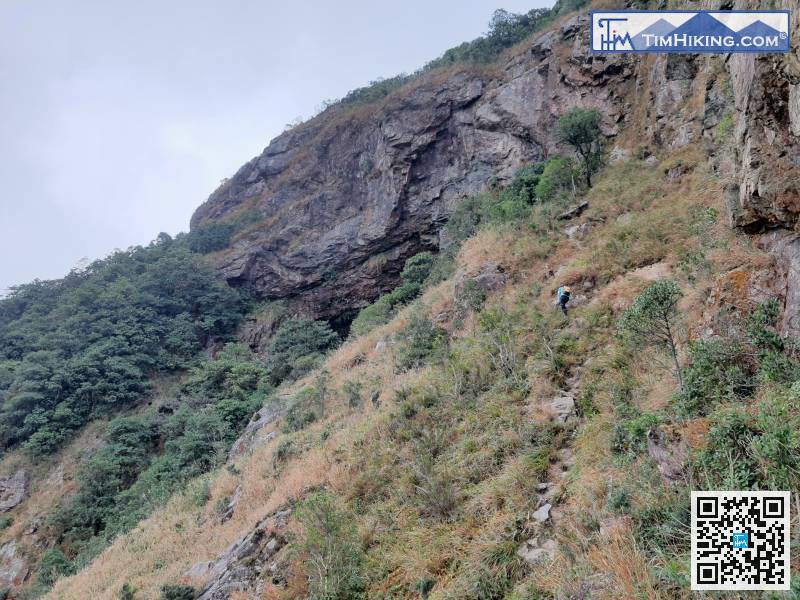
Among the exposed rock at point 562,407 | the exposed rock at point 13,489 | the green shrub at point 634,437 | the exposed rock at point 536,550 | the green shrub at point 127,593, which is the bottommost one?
the exposed rock at point 13,489

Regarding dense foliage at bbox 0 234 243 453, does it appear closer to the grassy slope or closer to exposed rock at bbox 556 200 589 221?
the grassy slope

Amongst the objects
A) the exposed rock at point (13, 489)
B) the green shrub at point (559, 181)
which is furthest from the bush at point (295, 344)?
the green shrub at point (559, 181)

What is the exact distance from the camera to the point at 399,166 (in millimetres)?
25859

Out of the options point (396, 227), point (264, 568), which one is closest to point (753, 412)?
point (264, 568)

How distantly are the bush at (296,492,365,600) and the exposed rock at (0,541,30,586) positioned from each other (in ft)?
48.6

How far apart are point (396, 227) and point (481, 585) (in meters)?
23.0

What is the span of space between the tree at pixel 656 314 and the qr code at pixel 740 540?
181 centimetres

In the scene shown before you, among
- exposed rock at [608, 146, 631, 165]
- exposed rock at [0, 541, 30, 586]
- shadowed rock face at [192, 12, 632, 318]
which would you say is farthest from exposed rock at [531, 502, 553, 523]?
shadowed rock face at [192, 12, 632, 318]

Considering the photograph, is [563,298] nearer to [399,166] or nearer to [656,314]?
[656,314]

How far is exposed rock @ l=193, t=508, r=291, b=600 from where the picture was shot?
17.7 feet

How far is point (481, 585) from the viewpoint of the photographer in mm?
3627

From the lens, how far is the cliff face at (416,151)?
54.2ft

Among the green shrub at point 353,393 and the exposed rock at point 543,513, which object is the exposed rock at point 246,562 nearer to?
the exposed rock at point 543,513

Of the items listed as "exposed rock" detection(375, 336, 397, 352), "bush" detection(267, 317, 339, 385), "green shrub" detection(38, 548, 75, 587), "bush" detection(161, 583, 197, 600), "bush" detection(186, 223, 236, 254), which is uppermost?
"bush" detection(186, 223, 236, 254)
